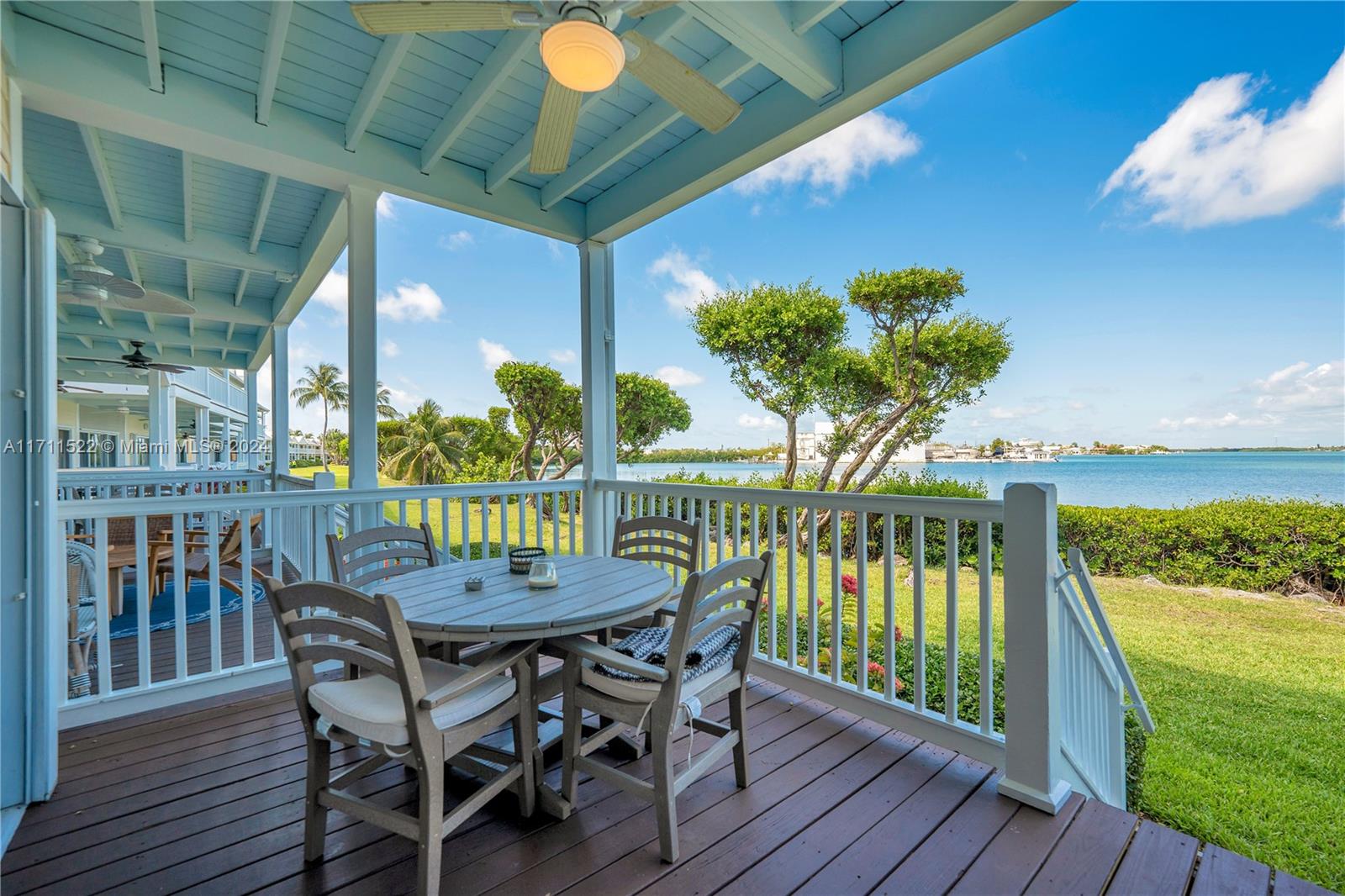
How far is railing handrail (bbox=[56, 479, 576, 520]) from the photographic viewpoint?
238 cm

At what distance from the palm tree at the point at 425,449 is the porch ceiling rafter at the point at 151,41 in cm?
1127

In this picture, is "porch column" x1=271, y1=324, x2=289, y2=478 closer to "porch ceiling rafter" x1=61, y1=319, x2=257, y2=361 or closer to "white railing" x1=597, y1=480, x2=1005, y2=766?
"porch ceiling rafter" x1=61, y1=319, x2=257, y2=361

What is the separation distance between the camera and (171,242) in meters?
4.66

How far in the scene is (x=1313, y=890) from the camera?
146cm

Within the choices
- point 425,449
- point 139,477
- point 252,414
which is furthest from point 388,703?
point 425,449

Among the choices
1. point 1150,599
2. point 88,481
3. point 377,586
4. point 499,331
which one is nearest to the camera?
point 377,586

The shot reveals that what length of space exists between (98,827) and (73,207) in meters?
4.91

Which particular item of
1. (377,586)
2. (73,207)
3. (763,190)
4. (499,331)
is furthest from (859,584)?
(499,331)

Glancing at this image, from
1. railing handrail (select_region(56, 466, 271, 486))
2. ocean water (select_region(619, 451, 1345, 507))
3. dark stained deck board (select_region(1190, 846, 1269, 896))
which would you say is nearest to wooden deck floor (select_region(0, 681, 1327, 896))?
dark stained deck board (select_region(1190, 846, 1269, 896))

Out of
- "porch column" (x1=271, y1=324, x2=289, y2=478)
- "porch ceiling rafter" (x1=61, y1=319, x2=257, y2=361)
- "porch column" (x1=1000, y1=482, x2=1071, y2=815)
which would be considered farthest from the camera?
"porch ceiling rafter" (x1=61, y1=319, x2=257, y2=361)

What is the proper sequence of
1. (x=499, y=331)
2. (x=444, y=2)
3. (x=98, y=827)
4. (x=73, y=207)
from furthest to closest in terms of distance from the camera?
(x=499, y=331) < (x=73, y=207) < (x=98, y=827) < (x=444, y=2)

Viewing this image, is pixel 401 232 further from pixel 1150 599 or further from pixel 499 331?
pixel 1150 599

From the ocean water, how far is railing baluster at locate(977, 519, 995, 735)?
10.1ft

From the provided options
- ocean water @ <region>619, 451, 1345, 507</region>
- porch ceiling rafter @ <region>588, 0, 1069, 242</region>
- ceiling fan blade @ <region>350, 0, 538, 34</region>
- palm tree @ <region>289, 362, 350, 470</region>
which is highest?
palm tree @ <region>289, 362, 350, 470</region>
